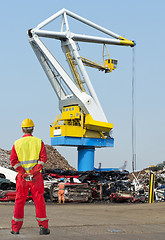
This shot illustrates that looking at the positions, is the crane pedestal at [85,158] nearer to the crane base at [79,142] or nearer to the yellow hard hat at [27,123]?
the crane base at [79,142]

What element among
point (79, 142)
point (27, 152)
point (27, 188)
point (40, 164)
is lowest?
point (27, 188)

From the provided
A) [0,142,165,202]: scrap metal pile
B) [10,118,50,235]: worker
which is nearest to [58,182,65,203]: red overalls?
[0,142,165,202]: scrap metal pile

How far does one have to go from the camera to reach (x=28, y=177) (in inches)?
287

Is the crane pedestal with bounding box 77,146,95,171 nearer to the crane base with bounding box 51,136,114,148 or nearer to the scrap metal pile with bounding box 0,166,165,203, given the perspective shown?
the crane base with bounding box 51,136,114,148

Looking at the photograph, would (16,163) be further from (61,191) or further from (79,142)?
(79,142)

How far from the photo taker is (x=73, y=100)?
37.2 m

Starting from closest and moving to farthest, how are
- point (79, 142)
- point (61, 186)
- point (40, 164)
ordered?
point (40, 164) → point (61, 186) → point (79, 142)

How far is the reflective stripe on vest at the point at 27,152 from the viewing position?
24.6 ft

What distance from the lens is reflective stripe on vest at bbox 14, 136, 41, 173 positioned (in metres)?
7.50

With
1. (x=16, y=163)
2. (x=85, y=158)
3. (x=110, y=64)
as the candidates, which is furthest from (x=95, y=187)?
(x=110, y=64)

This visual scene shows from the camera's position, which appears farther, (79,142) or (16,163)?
(79,142)

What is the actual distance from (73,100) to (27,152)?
29826 mm

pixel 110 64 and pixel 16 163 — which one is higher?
pixel 110 64

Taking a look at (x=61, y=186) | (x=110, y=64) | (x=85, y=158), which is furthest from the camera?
(x=110, y=64)
